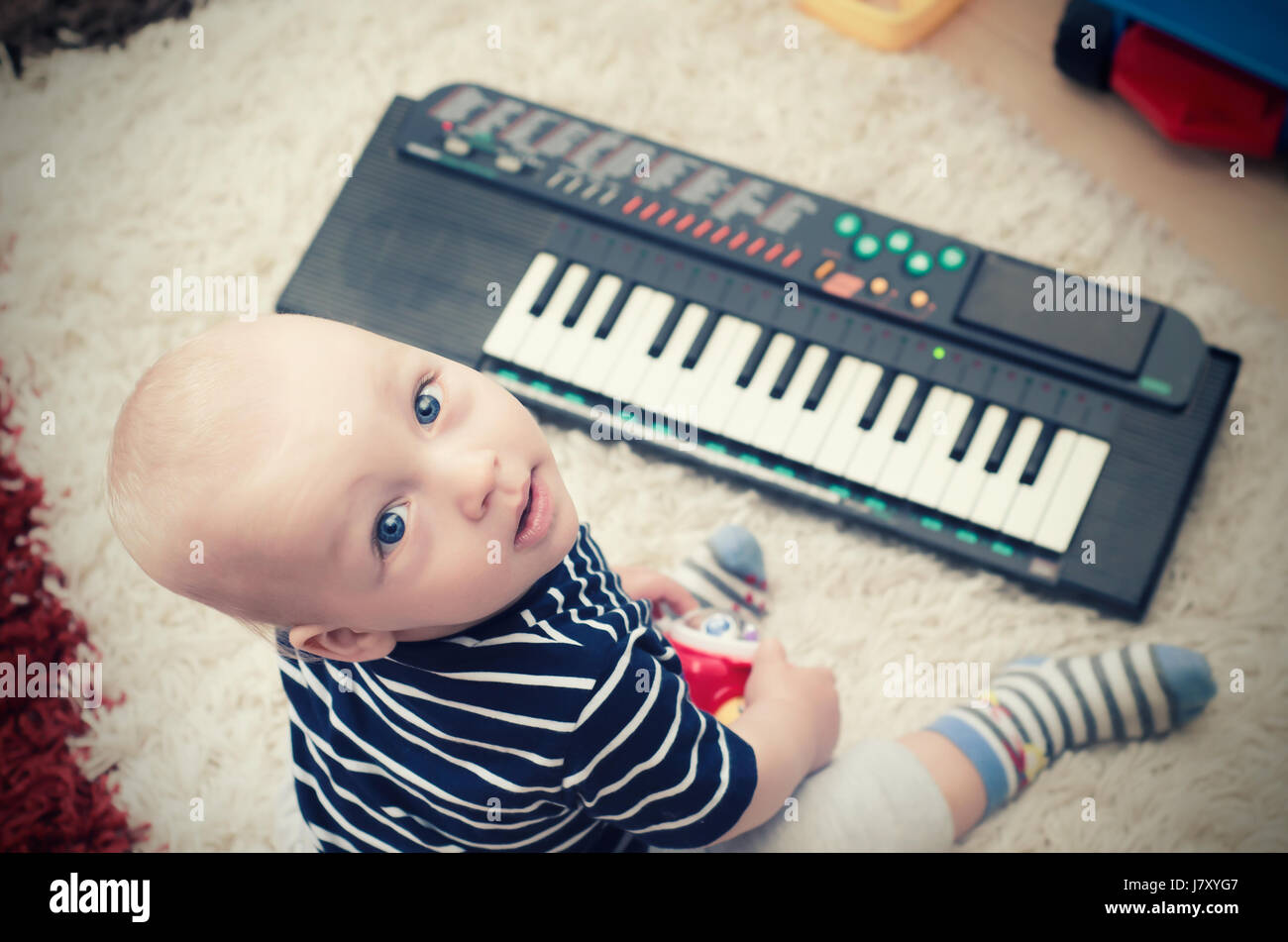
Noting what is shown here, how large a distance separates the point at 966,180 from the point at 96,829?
41.8 inches

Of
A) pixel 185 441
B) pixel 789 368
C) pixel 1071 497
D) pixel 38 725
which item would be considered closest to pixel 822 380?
pixel 789 368

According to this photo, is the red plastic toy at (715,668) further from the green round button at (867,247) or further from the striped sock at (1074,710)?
the green round button at (867,247)

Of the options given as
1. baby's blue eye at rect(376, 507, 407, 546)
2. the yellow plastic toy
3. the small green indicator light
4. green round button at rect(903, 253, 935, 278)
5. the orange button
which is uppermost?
the yellow plastic toy

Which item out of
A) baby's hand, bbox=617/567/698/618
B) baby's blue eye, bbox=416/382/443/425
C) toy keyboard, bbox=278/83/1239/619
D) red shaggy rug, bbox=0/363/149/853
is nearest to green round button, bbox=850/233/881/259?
toy keyboard, bbox=278/83/1239/619

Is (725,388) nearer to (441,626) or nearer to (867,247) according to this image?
(867,247)

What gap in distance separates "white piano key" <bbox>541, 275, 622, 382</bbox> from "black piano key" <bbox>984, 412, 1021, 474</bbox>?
0.37m

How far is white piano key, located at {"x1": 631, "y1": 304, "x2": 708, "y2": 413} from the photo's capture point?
3.49 feet

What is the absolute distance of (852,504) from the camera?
1.03 m

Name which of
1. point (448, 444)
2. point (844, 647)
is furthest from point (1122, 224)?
point (448, 444)

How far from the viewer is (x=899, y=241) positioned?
3.55ft

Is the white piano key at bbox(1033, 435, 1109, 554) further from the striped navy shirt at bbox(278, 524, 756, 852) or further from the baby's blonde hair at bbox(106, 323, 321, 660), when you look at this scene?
the baby's blonde hair at bbox(106, 323, 321, 660)

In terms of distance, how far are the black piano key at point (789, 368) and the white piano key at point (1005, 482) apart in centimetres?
20

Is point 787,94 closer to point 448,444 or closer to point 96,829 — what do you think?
point 448,444
